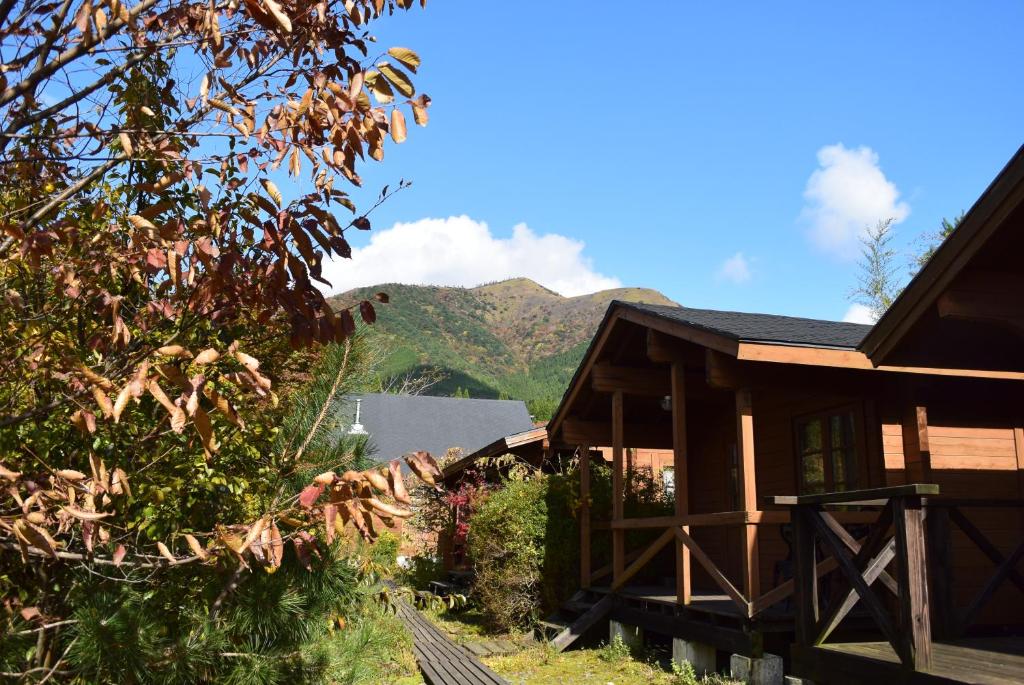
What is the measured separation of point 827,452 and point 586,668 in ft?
12.2

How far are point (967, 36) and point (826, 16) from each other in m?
6.19

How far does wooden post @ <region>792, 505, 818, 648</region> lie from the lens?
6.03m

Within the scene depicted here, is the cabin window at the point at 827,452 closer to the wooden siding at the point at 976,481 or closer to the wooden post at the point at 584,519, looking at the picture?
the wooden siding at the point at 976,481

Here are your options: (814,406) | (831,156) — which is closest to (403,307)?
(831,156)

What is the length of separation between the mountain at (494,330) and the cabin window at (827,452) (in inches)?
2880

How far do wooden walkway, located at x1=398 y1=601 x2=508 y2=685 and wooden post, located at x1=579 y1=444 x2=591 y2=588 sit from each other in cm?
204

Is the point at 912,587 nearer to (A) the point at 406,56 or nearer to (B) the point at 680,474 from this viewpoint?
(B) the point at 680,474

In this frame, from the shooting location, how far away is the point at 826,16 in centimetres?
1101

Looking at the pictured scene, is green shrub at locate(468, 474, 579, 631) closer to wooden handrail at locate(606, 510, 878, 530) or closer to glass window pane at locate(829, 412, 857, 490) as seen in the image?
wooden handrail at locate(606, 510, 878, 530)

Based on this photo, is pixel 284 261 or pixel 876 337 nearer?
pixel 284 261

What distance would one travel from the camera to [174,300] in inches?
122

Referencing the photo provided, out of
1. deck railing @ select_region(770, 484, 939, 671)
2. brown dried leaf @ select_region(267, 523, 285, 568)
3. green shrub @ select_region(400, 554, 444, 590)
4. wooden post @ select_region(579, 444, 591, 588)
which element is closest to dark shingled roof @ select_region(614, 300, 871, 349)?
deck railing @ select_region(770, 484, 939, 671)

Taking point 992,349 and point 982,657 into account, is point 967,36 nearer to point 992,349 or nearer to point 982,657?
Answer: point 992,349

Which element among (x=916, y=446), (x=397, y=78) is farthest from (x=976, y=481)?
(x=397, y=78)
